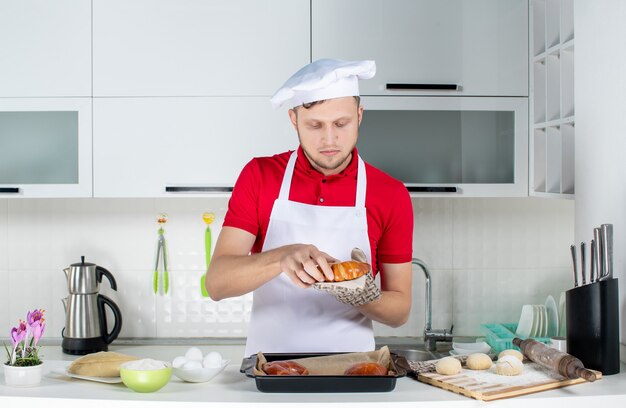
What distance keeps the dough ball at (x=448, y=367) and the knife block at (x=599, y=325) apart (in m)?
0.32

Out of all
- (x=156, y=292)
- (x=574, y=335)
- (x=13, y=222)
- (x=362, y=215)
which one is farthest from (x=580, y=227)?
(x=13, y=222)

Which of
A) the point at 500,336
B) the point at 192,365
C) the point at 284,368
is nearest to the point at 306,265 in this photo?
the point at 284,368

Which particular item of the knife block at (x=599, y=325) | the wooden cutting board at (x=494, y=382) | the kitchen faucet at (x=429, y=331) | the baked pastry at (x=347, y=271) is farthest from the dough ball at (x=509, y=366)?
the kitchen faucet at (x=429, y=331)

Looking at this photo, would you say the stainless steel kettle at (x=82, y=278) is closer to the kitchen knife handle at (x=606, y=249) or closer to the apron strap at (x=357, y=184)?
the apron strap at (x=357, y=184)

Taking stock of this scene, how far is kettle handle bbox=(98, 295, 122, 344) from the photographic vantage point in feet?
9.05

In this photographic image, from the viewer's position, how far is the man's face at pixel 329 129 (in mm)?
1871

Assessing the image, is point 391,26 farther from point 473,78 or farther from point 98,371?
point 98,371

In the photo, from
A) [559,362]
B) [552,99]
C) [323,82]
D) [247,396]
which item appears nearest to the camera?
[247,396]

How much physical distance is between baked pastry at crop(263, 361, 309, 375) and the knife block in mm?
647

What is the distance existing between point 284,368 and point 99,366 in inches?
15.1

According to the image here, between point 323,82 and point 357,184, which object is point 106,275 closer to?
point 357,184

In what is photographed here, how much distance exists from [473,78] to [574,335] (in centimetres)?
113

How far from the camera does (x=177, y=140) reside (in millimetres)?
2631

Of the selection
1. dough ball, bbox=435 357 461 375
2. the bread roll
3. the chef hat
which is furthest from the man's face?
the bread roll
